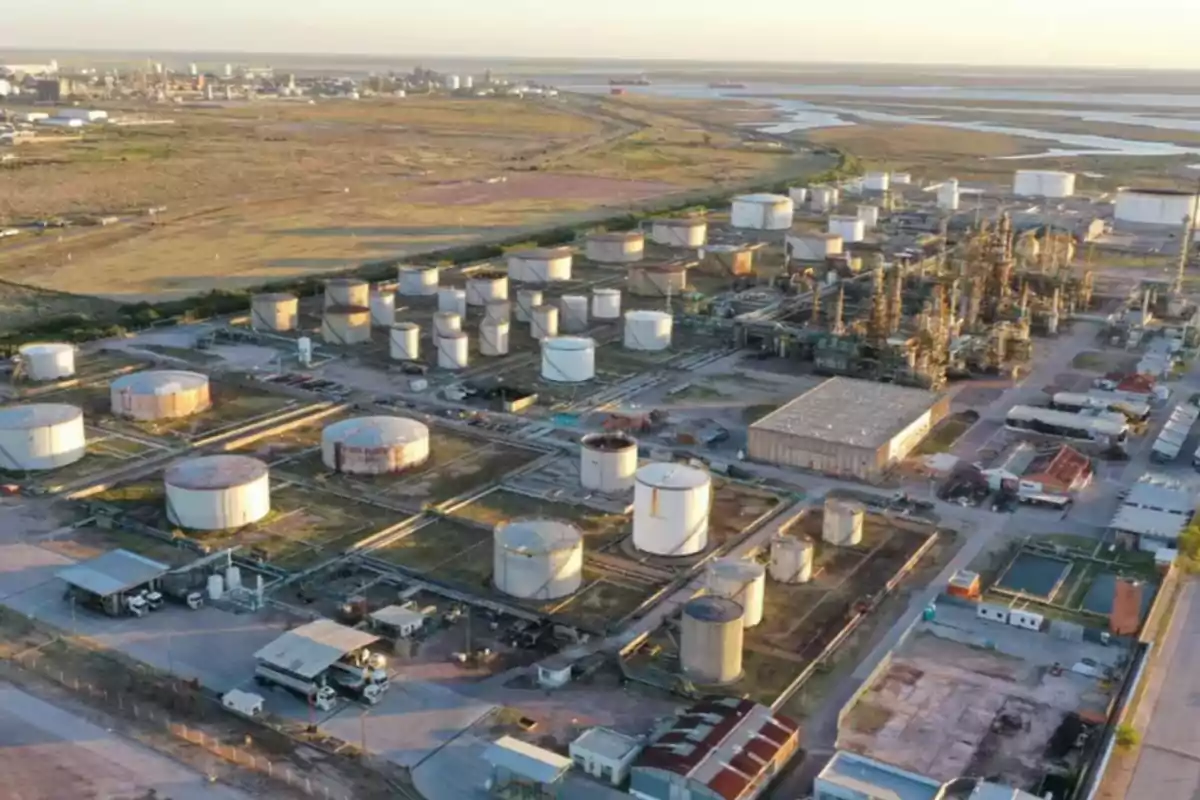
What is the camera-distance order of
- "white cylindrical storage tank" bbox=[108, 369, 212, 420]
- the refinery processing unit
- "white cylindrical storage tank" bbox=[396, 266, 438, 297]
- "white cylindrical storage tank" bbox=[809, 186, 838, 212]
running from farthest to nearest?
"white cylindrical storage tank" bbox=[809, 186, 838, 212]
"white cylindrical storage tank" bbox=[396, 266, 438, 297]
"white cylindrical storage tank" bbox=[108, 369, 212, 420]
the refinery processing unit

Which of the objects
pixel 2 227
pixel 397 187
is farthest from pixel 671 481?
pixel 397 187

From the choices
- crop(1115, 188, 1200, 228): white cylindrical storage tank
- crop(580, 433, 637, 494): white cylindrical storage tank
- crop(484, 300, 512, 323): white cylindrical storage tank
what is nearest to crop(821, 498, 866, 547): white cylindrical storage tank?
crop(580, 433, 637, 494): white cylindrical storage tank

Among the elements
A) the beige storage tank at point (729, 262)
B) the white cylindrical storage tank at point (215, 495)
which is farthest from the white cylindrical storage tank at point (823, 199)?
the white cylindrical storage tank at point (215, 495)

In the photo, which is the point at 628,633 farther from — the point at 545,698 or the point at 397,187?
the point at 397,187

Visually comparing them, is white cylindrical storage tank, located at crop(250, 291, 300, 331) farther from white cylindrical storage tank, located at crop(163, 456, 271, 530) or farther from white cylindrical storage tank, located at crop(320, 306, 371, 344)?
white cylindrical storage tank, located at crop(163, 456, 271, 530)

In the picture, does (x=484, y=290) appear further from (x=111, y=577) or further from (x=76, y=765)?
(x=76, y=765)

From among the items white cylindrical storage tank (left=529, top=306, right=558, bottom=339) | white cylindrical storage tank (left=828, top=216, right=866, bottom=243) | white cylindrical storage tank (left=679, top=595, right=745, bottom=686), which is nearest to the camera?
white cylindrical storage tank (left=679, top=595, right=745, bottom=686)

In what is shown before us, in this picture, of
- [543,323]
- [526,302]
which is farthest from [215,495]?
[526,302]

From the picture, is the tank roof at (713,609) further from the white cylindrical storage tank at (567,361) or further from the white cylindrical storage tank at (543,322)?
the white cylindrical storage tank at (543,322)
